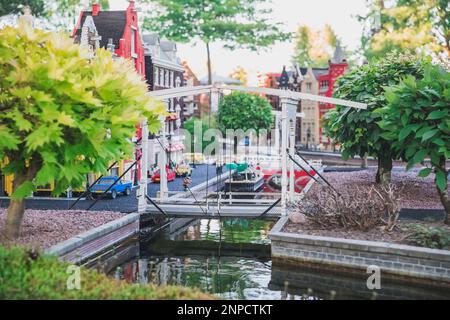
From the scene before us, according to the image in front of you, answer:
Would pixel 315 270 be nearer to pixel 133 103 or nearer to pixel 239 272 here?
pixel 239 272

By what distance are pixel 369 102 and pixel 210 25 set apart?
32.1m

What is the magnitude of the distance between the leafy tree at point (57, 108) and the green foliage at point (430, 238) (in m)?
7.18

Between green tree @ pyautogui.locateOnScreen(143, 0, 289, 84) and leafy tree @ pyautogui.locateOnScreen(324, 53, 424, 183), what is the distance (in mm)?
29535

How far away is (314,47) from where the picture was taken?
249ft

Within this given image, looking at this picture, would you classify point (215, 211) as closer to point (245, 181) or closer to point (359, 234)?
point (359, 234)

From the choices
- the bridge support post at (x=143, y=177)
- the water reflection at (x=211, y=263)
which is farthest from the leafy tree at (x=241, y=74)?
the bridge support post at (x=143, y=177)

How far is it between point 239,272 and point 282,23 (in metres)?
40.7


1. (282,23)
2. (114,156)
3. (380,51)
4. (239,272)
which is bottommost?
(239,272)

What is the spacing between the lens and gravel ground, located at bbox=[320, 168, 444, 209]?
21219 mm

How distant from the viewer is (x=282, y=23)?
52.5 m

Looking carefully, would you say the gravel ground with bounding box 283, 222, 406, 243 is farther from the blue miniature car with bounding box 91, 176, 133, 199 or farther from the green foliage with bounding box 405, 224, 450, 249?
the blue miniature car with bounding box 91, 176, 133, 199

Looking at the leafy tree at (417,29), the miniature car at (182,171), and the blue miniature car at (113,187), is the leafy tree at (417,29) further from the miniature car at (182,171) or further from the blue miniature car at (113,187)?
the blue miniature car at (113,187)

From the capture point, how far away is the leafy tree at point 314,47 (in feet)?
242
